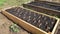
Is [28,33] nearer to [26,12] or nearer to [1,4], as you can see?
[26,12]

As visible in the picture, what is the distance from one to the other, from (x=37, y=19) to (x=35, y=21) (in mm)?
114

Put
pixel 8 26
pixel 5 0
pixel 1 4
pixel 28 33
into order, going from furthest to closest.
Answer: pixel 5 0
pixel 1 4
pixel 8 26
pixel 28 33

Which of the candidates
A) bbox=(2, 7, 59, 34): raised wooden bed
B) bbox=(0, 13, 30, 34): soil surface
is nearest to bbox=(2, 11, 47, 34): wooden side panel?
bbox=(2, 7, 59, 34): raised wooden bed

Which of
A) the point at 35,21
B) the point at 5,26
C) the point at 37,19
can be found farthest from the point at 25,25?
the point at 5,26

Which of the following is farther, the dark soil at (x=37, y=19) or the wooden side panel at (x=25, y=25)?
the dark soil at (x=37, y=19)

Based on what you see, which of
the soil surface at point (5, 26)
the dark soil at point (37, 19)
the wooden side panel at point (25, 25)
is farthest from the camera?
the soil surface at point (5, 26)

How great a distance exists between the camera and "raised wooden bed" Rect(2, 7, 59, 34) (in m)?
2.80

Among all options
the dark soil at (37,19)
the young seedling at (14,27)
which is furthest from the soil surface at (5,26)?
the dark soil at (37,19)

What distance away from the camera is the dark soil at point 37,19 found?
2.91 meters

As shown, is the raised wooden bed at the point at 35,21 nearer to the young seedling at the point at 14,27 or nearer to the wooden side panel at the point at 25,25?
the wooden side panel at the point at 25,25

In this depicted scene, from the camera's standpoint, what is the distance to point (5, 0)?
5.53m

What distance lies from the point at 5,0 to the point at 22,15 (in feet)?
7.37

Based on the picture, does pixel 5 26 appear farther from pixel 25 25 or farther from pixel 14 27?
pixel 25 25

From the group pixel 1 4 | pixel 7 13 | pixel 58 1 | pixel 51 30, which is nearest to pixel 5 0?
pixel 1 4
